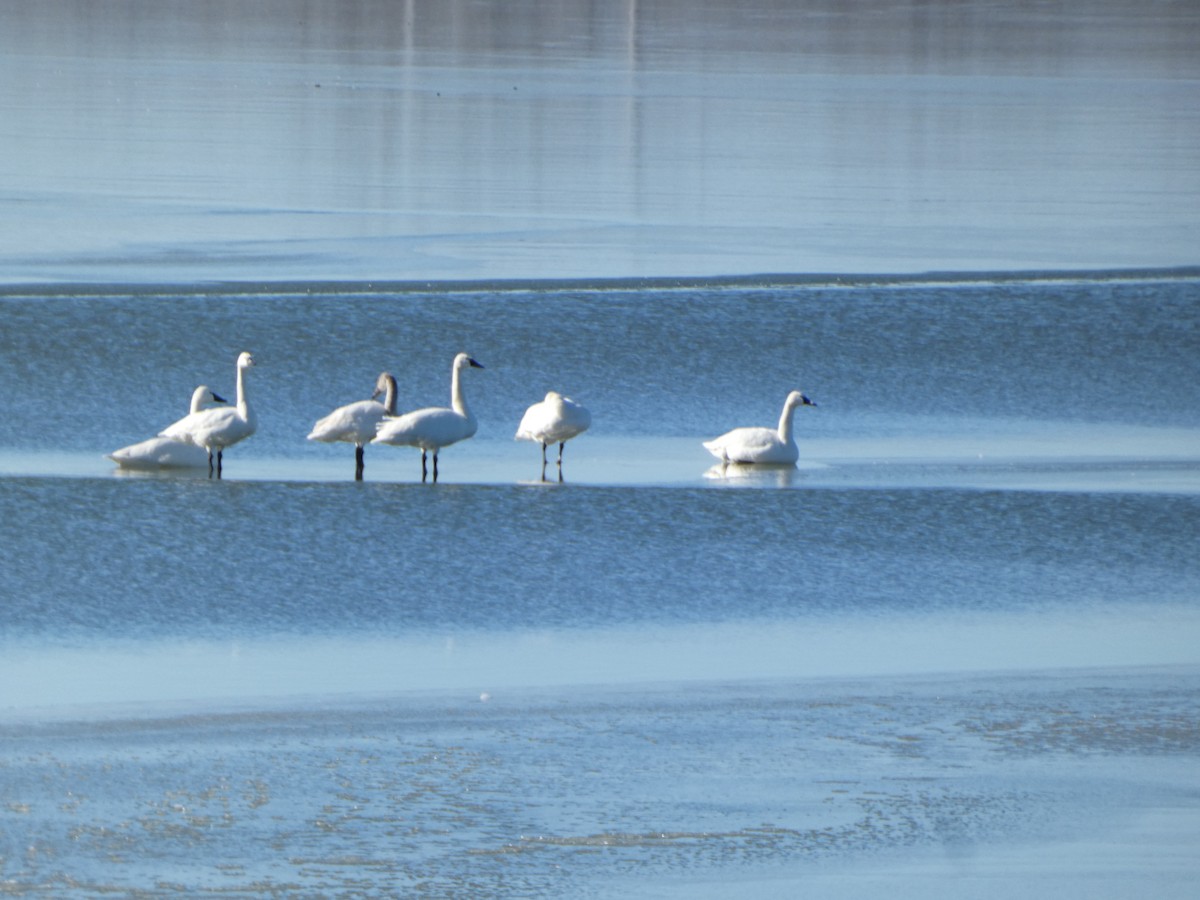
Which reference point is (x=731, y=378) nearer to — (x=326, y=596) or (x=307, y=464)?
(x=307, y=464)

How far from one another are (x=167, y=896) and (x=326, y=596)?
2998 mm

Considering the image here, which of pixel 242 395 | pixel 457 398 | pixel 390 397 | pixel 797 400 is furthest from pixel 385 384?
pixel 797 400

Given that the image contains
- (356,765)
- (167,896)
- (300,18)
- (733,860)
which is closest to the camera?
(167,896)

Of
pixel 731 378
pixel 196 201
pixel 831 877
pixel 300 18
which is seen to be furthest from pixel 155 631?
pixel 300 18

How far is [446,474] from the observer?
33.9ft

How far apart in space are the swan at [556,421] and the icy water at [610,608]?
7.3 inches

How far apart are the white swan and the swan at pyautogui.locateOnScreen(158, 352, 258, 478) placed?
0.05 meters

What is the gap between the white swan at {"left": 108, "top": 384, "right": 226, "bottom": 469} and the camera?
1014cm

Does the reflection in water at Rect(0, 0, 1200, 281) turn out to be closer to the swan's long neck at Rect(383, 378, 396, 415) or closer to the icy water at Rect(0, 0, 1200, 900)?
the icy water at Rect(0, 0, 1200, 900)

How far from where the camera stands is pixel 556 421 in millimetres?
10359

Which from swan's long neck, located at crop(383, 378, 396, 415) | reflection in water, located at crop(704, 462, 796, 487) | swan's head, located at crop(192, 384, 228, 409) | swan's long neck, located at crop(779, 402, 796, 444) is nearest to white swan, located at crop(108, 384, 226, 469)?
swan's head, located at crop(192, 384, 228, 409)

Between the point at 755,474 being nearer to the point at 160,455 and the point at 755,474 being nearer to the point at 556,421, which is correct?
the point at 556,421

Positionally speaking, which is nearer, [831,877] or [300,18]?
[831,877]

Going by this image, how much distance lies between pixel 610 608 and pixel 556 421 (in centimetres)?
252
